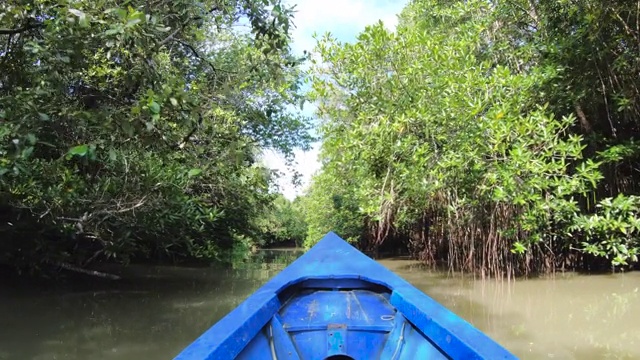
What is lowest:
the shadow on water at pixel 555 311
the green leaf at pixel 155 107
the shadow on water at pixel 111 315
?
the shadow on water at pixel 111 315

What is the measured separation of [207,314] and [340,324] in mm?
3130

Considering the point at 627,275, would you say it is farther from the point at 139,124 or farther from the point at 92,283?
the point at 92,283

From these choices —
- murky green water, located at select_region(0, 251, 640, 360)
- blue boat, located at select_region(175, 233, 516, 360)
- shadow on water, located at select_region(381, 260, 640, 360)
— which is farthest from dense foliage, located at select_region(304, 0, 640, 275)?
blue boat, located at select_region(175, 233, 516, 360)

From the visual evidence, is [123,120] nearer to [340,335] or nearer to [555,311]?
[340,335]

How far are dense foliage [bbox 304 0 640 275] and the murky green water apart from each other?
0.68m

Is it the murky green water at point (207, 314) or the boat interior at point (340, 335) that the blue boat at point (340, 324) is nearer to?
the boat interior at point (340, 335)

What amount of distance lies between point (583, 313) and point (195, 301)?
452cm

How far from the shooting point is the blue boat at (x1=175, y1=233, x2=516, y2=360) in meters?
1.94

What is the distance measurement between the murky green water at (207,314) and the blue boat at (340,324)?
1283 mm

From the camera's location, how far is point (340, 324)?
2570mm

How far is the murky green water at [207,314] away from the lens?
3717 millimetres

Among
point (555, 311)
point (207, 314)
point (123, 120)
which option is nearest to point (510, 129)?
point (555, 311)

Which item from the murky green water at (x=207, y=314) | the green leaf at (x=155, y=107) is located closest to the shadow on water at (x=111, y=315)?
the murky green water at (x=207, y=314)

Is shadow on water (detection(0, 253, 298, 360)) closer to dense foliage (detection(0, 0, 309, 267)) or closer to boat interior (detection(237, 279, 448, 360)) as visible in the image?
dense foliage (detection(0, 0, 309, 267))
